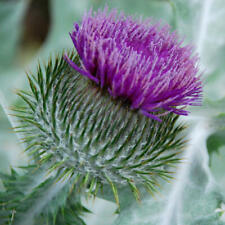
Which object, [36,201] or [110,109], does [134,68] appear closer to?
[110,109]

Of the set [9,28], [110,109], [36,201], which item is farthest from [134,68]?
[9,28]

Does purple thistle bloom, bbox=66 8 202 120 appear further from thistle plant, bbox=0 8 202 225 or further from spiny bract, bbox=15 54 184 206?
spiny bract, bbox=15 54 184 206

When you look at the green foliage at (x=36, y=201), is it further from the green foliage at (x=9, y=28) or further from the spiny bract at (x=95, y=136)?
the green foliage at (x=9, y=28)

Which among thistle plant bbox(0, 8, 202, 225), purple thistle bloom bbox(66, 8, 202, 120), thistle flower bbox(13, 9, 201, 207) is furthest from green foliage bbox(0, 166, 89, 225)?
purple thistle bloom bbox(66, 8, 202, 120)

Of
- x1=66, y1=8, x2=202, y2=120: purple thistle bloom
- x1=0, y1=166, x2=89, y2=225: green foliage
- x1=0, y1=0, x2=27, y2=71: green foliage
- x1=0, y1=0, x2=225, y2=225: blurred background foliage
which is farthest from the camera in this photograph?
x1=0, y1=0, x2=27, y2=71: green foliage

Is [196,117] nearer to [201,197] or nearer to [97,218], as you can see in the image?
[201,197]

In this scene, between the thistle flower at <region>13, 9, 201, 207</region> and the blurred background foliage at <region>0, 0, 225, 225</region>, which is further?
the blurred background foliage at <region>0, 0, 225, 225</region>

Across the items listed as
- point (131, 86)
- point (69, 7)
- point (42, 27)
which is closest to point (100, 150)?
point (131, 86)
